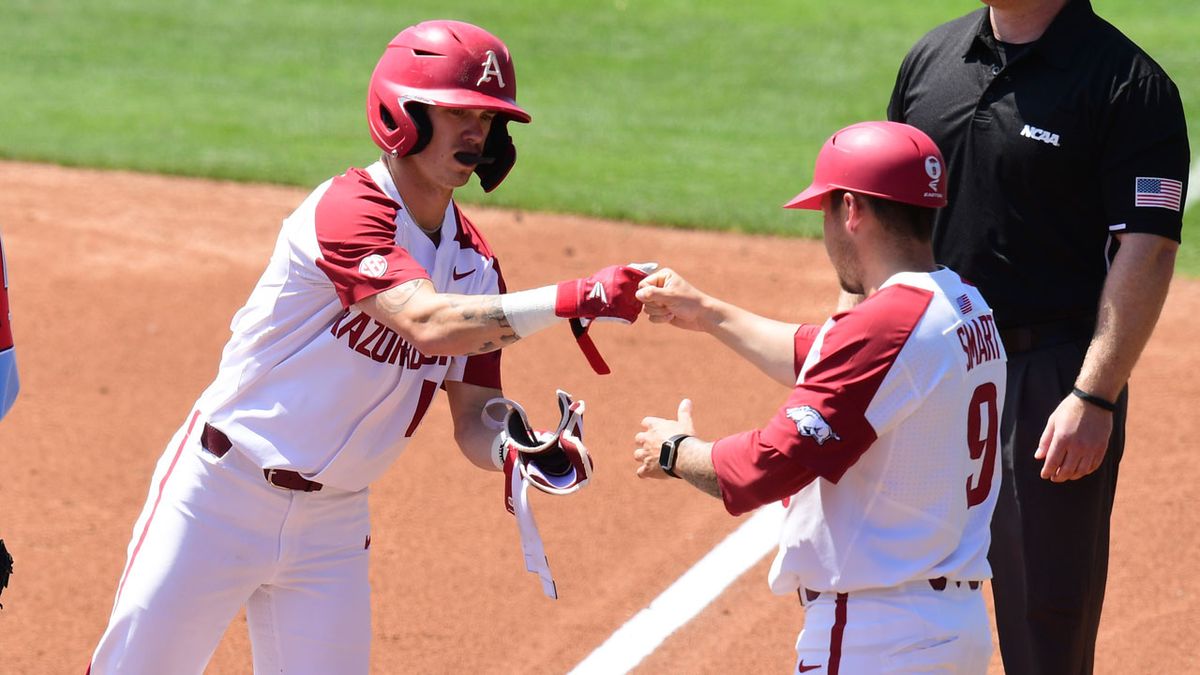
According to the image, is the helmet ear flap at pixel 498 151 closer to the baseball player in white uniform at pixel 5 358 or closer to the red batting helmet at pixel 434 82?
the red batting helmet at pixel 434 82

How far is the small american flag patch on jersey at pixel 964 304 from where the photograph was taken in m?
3.58

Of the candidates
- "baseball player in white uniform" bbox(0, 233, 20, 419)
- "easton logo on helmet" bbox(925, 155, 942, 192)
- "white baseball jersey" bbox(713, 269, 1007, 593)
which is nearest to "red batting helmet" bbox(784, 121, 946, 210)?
"easton logo on helmet" bbox(925, 155, 942, 192)

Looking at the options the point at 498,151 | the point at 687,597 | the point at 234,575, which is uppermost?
the point at 498,151

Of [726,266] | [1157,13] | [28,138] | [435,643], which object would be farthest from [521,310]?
[1157,13]

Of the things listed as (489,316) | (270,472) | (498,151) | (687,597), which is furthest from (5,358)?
(687,597)

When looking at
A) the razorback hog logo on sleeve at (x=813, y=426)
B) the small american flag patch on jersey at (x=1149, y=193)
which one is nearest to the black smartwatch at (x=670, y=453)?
the razorback hog logo on sleeve at (x=813, y=426)

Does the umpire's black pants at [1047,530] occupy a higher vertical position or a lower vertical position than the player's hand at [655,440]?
lower

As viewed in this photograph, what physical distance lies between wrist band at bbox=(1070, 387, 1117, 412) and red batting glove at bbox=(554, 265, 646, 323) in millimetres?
1318

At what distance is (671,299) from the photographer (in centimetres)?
402

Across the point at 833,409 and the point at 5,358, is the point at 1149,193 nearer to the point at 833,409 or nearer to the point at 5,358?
the point at 833,409

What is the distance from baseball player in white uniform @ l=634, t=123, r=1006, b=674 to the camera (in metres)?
3.47

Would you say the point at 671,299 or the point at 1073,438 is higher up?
the point at 671,299

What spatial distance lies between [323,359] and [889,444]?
156 cm

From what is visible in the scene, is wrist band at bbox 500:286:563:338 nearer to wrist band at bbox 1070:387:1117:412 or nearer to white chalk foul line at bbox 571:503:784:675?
wrist band at bbox 1070:387:1117:412
